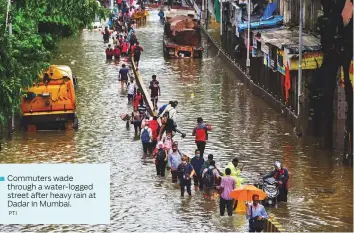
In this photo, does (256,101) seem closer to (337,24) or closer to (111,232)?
(337,24)

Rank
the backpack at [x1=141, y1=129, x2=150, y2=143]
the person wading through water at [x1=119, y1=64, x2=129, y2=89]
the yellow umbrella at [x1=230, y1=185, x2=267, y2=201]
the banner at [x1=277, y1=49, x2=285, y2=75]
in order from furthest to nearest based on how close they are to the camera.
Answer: the person wading through water at [x1=119, y1=64, x2=129, y2=89] → the banner at [x1=277, y1=49, x2=285, y2=75] → the backpack at [x1=141, y1=129, x2=150, y2=143] → the yellow umbrella at [x1=230, y1=185, x2=267, y2=201]

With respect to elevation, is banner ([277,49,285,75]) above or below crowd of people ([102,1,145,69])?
above

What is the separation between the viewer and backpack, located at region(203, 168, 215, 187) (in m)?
32.5

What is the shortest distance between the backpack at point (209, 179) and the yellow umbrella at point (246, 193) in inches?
149

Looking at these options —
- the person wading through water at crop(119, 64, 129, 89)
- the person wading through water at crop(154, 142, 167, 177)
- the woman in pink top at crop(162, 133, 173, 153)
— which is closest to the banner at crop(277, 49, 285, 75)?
the person wading through water at crop(119, 64, 129, 89)

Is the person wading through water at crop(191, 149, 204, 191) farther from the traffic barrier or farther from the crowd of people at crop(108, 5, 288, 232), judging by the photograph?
the traffic barrier

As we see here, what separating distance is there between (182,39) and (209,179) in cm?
3753

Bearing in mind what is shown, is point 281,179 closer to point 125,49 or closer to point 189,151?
point 189,151

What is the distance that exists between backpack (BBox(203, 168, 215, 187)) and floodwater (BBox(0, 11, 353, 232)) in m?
0.39

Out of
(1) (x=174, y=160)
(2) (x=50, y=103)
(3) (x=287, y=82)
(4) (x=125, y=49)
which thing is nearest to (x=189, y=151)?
(1) (x=174, y=160)

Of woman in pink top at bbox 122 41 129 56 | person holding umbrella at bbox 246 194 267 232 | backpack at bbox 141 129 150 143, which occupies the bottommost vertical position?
woman in pink top at bbox 122 41 129 56

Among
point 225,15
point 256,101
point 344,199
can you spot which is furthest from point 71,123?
point 225,15

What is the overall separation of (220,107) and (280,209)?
19.8m

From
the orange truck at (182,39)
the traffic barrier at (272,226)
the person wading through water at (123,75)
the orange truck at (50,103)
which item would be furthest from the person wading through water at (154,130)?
the orange truck at (182,39)
